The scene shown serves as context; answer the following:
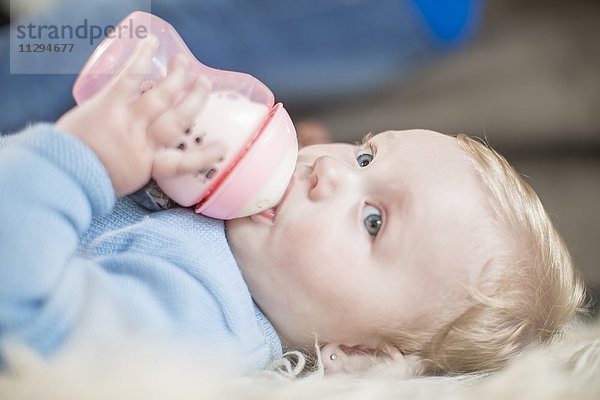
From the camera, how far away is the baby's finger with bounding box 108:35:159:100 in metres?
0.80

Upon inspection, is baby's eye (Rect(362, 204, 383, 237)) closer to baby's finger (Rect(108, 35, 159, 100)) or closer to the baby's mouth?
the baby's mouth

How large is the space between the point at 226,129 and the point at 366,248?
255 millimetres

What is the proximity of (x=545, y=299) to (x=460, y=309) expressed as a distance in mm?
157

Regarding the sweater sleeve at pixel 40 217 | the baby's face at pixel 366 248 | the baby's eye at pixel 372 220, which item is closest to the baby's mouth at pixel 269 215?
the baby's face at pixel 366 248

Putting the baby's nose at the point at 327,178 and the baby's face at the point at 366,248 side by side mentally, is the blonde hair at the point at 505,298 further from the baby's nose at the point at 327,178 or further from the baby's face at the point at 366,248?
the baby's nose at the point at 327,178

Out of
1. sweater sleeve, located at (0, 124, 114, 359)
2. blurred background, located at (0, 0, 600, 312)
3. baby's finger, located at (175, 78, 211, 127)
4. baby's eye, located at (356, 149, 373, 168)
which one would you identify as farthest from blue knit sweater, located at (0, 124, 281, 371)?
blurred background, located at (0, 0, 600, 312)

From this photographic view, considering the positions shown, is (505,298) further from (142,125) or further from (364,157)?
(142,125)

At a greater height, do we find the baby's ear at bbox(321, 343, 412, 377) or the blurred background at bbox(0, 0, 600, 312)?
the blurred background at bbox(0, 0, 600, 312)

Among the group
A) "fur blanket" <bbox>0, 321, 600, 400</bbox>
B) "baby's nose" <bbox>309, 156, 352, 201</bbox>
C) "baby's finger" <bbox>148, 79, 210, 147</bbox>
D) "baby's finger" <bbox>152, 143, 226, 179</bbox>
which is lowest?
"fur blanket" <bbox>0, 321, 600, 400</bbox>

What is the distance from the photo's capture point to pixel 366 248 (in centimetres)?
93

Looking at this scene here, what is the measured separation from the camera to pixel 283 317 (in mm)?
966

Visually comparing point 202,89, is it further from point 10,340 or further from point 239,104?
point 10,340

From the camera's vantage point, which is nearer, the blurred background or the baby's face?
the baby's face

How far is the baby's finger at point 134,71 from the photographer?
80 centimetres
